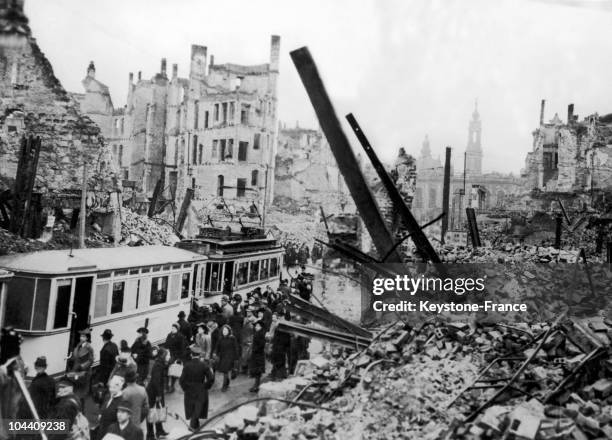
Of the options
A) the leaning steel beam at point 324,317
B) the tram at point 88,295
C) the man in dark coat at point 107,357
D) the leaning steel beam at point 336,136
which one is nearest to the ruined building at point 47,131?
the tram at point 88,295

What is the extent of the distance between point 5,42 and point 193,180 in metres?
6.07

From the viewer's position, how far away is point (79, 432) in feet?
15.2

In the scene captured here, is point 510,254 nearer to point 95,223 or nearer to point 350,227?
point 350,227

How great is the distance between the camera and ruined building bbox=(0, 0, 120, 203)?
234 inches

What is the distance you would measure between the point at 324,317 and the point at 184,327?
70.0 inches

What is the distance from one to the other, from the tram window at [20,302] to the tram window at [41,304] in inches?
1.8

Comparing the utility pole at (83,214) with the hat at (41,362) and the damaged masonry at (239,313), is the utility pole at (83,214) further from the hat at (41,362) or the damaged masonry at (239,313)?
the hat at (41,362)

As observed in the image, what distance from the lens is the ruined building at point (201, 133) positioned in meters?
8.54

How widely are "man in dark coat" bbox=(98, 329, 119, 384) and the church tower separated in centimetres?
637

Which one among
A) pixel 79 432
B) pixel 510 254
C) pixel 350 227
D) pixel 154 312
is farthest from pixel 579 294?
pixel 79 432

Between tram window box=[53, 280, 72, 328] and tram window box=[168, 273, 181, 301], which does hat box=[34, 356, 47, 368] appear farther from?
tram window box=[168, 273, 181, 301]

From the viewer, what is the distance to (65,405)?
15.3 ft

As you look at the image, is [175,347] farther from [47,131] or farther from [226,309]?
[47,131]

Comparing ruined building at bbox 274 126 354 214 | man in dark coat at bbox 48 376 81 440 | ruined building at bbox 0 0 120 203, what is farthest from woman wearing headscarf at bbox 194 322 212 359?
ruined building at bbox 274 126 354 214
